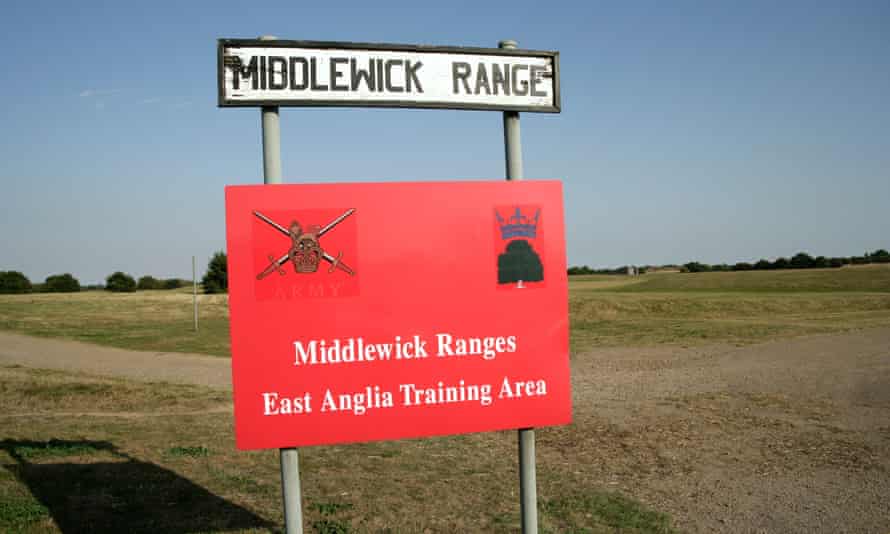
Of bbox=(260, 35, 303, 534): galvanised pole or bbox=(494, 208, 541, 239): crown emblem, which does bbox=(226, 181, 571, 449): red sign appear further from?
bbox=(260, 35, 303, 534): galvanised pole

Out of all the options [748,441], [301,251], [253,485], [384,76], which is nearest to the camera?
[301,251]

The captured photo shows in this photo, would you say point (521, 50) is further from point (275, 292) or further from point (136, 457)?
point (136, 457)

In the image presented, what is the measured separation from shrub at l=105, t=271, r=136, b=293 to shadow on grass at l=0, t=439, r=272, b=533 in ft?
194

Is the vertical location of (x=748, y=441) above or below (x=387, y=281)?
below

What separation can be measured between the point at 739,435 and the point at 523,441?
20.2 feet

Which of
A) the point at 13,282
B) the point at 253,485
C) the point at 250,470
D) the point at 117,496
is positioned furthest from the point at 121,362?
the point at 13,282

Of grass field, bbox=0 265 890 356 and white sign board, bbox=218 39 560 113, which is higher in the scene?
white sign board, bbox=218 39 560 113

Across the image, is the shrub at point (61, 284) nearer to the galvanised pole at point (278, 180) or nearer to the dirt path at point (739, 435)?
the dirt path at point (739, 435)

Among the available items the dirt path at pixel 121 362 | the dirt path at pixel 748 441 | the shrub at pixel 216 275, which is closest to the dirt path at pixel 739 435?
the dirt path at pixel 748 441

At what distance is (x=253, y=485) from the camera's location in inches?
A: 269

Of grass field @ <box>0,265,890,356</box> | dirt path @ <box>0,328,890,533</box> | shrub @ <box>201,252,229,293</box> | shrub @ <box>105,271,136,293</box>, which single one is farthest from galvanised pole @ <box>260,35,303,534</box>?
shrub @ <box>105,271,136,293</box>

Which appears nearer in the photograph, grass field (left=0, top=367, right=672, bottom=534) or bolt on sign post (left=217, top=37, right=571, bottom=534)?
bolt on sign post (left=217, top=37, right=571, bottom=534)

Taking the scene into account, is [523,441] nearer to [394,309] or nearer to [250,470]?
[394,309]

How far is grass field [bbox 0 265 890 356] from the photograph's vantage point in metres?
25.3
